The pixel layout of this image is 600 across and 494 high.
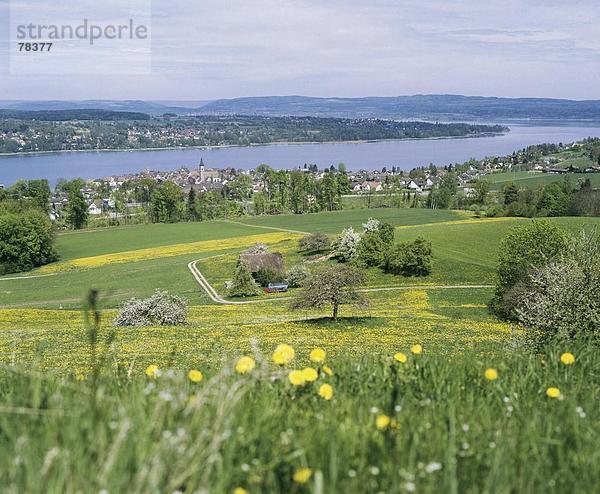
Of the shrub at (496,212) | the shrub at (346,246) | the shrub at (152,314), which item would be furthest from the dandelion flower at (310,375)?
the shrub at (496,212)

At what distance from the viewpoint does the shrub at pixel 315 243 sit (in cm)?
7456

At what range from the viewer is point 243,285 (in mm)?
57250

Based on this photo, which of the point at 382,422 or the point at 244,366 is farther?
the point at 244,366

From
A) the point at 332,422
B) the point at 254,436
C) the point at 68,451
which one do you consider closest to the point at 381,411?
the point at 332,422

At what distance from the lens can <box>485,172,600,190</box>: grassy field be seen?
154762 millimetres

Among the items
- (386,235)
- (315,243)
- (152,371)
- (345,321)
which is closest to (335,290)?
(345,321)

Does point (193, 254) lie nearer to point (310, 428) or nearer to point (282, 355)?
point (282, 355)

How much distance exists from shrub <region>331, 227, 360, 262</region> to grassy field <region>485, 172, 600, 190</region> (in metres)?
92.7

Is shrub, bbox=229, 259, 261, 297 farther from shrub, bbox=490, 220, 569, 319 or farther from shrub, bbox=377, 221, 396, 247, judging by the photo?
shrub, bbox=490, 220, 569, 319

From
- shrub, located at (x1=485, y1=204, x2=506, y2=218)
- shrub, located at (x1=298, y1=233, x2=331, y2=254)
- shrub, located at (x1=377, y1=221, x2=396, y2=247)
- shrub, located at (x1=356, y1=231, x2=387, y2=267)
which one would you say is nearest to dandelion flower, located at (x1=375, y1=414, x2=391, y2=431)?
shrub, located at (x1=356, y1=231, x2=387, y2=267)

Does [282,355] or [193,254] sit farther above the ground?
[282,355]

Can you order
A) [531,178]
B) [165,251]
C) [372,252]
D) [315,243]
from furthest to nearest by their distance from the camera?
[531,178] → [165,251] → [315,243] → [372,252]

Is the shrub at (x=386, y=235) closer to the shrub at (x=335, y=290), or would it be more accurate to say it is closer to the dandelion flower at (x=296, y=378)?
the shrub at (x=335, y=290)

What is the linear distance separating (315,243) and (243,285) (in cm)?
1957
